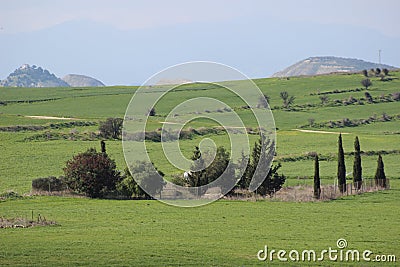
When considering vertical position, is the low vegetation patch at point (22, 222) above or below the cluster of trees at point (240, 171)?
below

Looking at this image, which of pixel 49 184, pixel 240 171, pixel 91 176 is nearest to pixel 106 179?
pixel 91 176

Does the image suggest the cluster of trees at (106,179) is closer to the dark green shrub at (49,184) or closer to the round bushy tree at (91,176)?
the round bushy tree at (91,176)

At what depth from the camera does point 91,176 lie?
5100 cm

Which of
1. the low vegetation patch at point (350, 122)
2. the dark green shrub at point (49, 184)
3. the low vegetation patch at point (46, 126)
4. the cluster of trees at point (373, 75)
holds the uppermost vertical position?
the cluster of trees at point (373, 75)

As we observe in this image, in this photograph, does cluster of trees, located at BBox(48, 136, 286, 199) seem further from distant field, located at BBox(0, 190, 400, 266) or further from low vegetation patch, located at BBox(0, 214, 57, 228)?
low vegetation patch, located at BBox(0, 214, 57, 228)

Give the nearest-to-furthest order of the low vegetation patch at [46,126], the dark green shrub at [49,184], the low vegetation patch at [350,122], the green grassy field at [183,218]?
the green grassy field at [183,218] → the dark green shrub at [49,184] → the low vegetation patch at [46,126] → the low vegetation patch at [350,122]

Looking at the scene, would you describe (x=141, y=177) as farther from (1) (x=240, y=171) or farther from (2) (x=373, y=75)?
(2) (x=373, y=75)

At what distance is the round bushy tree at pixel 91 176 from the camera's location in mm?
51094

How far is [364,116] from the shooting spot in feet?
380

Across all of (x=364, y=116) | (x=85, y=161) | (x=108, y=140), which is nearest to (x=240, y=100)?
(x=364, y=116)

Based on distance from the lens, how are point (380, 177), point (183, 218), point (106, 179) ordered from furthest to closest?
point (380, 177) → point (106, 179) → point (183, 218)

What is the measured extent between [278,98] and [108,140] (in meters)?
57.8

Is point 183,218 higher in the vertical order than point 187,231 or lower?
higher

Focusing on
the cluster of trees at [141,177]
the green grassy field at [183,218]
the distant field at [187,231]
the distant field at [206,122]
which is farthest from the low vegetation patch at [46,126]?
the distant field at [187,231]
